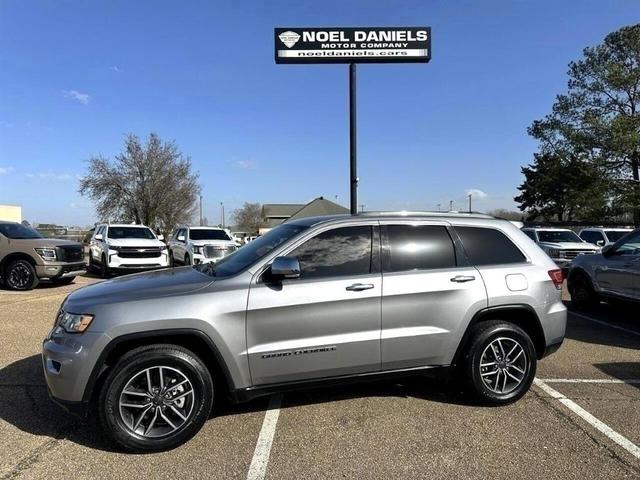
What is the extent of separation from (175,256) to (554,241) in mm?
13774

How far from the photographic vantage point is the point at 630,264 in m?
8.22

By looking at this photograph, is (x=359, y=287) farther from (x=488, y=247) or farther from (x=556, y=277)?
(x=556, y=277)

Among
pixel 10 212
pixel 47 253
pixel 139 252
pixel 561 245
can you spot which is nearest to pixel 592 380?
pixel 561 245

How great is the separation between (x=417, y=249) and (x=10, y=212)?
64336 millimetres

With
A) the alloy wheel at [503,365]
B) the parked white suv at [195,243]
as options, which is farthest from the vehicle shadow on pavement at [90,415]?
the parked white suv at [195,243]

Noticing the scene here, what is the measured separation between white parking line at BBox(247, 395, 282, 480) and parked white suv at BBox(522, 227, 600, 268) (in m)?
12.7

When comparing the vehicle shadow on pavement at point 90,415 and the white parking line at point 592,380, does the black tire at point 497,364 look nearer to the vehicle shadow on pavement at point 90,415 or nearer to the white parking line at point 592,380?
the vehicle shadow on pavement at point 90,415

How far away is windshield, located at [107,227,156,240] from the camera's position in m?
16.9

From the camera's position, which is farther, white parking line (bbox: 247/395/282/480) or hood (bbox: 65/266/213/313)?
hood (bbox: 65/266/213/313)

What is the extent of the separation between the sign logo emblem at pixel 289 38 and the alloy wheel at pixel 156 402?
13739 millimetres

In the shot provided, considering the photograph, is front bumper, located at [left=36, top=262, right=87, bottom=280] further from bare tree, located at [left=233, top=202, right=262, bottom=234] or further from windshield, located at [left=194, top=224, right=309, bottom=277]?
bare tree, located at [left=233, top=202, right=262, bottom=234]

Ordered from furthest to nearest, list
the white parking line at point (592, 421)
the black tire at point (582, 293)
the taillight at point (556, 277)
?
the black tire at point (582, 293), the taillight at point (556, 277), the white parking line at point (592, 421)

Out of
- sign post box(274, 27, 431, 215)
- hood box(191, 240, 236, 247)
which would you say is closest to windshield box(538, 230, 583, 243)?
sign post box(274, 27, 431, 215)

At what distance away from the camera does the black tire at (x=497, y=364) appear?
15.0 feet
